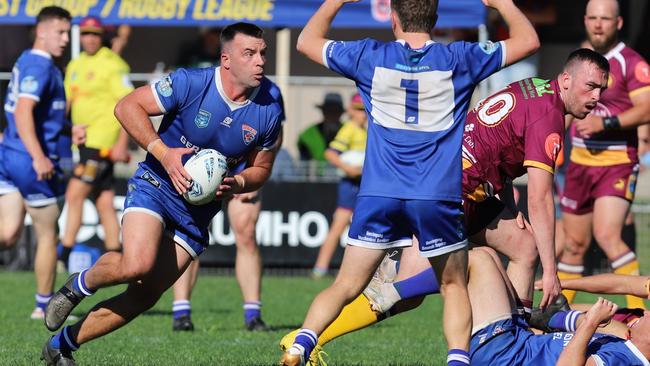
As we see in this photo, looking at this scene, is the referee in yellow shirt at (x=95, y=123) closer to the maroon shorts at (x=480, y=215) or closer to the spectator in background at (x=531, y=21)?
the spectator in background at (x=531, y=21)

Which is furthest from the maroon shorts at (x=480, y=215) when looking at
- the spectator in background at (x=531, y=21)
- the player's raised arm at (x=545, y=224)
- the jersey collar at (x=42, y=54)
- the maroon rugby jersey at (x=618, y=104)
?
the spectator in background at (x=531, y=21)

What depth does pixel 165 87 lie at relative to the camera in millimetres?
7164

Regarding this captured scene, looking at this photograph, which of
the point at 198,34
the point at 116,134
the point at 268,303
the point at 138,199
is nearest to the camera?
the point at 138,199

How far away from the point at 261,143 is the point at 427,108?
1489 millimetres

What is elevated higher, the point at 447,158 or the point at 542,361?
the point at 447,158

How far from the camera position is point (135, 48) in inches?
833

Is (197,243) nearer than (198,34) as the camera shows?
Yes

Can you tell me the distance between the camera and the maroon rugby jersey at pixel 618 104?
10.2m

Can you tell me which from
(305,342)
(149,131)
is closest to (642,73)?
(149,131)

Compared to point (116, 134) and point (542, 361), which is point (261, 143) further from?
point (116, 134)

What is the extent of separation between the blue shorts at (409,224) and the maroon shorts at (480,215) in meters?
1.12

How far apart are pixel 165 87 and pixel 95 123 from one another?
6.41 metres

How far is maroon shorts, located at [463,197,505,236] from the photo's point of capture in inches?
301

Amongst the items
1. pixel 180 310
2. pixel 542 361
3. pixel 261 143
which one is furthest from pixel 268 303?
pixel 542 361
